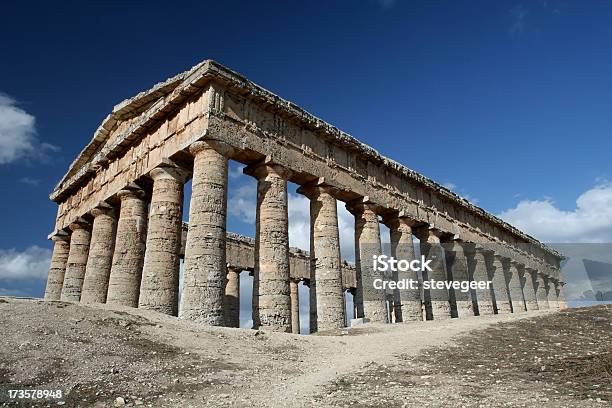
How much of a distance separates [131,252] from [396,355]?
40.3 ft

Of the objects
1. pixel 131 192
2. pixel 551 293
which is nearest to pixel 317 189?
pixel 131 192

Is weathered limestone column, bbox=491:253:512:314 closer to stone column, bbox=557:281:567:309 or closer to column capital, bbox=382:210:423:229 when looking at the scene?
column capital, bbox=382:210:423:229

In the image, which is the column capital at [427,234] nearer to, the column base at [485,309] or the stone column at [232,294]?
the column base at [485,309]

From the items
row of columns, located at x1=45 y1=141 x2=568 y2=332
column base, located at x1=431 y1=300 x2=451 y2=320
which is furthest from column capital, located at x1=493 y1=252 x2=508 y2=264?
column base, located at x1=431 y1=300 x2=451 y2=320

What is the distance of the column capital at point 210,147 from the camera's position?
15.1 meters

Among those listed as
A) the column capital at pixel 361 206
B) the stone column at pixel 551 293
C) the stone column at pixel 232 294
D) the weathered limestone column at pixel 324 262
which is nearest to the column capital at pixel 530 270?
the stone column at pixel 551 293

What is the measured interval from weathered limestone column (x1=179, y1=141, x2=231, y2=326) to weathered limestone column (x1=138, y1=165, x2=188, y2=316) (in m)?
1.85

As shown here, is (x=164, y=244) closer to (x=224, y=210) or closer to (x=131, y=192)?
(x=224, y=210)

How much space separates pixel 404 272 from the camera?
864 inches

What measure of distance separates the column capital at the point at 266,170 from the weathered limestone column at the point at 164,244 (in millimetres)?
2511

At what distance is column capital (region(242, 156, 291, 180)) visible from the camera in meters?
16.7

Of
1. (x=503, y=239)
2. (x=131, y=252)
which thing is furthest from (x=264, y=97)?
(x=503, y=239)

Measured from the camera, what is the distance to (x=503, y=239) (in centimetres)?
3250

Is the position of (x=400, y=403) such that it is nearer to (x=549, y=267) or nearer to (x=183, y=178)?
(x=183, y=178)
